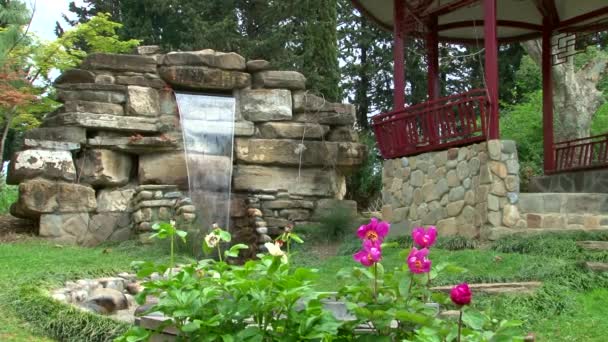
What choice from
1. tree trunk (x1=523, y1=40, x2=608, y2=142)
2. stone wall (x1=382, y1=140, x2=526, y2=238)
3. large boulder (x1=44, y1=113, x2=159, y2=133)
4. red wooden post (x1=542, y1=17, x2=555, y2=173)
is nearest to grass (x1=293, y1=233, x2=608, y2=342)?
stone wall (x1=382, y1=140, x2=526, y2=238)

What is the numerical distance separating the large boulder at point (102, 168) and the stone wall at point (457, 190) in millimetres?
3670

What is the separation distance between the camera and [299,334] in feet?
7.66

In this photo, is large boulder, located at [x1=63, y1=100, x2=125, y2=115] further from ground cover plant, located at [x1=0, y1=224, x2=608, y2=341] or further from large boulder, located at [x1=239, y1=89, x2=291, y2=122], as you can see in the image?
ground cover plant, located at [x1=0, y1=224, x2=608, y2=341]

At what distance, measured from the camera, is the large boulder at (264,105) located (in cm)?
1041

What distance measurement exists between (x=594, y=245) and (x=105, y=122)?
250 inches

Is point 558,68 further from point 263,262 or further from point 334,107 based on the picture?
point 263,262

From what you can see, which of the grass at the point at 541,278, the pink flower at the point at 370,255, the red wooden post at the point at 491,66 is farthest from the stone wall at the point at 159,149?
the pink flower at the point at 370,255

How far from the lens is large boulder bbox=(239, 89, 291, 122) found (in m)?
10.4

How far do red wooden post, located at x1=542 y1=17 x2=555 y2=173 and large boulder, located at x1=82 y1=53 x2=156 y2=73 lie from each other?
18.7 ft

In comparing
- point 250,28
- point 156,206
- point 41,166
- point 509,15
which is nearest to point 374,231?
point 156,206

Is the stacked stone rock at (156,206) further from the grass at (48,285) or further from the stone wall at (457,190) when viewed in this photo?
the stone wall at (457,190)

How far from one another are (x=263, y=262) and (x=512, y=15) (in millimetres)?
8975

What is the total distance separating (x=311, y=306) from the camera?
2.37 metres

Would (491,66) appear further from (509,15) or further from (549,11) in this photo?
(509,15)
